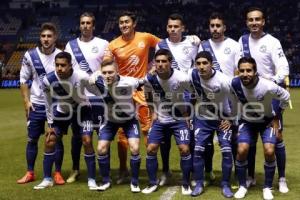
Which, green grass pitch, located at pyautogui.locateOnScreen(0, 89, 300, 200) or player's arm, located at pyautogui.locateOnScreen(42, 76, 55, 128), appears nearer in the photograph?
green grass pitch, located at pyautogui.locateOnScreen(0, 89, 300, 200)

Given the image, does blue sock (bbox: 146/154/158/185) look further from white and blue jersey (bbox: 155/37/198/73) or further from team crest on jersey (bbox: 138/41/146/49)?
team crest on jersey (bbox: 138/41/146/49)

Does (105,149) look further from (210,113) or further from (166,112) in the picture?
(210,113)

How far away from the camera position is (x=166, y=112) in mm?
7324

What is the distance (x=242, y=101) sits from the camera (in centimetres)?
696

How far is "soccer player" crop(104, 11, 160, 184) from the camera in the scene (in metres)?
7.95

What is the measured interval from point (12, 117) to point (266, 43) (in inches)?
464

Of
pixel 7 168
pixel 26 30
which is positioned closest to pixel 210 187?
pixel 7 168

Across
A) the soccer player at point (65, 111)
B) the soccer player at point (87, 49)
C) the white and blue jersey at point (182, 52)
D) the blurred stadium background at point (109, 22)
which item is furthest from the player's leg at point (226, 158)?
the blurred stadium background at point (109, 22)

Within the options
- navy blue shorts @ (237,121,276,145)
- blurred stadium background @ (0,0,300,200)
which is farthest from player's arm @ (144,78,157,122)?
blurred stadium background @ (0,0,300,200)

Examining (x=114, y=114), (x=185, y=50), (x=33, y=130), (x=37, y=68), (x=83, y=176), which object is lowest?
(x=83, y=176)

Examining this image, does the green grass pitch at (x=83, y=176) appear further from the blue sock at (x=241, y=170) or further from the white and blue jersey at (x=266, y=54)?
the white and blue jersey at (x=266, y=54)

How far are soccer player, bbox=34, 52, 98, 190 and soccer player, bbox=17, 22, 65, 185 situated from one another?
0.89 feet

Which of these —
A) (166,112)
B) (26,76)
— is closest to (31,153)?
(26,76)

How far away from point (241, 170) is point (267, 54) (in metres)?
1.74
